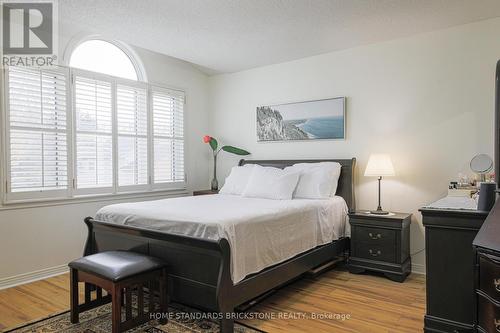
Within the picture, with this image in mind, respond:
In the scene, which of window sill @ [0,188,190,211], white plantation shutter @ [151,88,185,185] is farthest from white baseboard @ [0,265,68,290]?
white plantation shutter @ [151,88,185,185]

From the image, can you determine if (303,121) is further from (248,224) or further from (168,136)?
(248,224)

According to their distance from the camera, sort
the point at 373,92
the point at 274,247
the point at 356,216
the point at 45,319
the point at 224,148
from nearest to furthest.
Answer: the point at 45,319, the point at 274,247, the point at 356,216, the point at 373,92, the point at 224,148

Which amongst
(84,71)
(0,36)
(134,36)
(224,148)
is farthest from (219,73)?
(0,36)

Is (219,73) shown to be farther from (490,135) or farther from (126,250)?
(490,135)

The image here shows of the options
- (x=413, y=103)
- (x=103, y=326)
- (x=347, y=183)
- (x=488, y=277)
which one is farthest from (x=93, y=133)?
(x=488, y=277)

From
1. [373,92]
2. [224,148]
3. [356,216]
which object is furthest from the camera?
[224,148]

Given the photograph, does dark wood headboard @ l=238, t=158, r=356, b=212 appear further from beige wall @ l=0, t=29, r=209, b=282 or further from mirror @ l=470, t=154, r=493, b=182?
beige wall @ l=0, t=29, r=209, b=282

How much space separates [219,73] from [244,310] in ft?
12.4

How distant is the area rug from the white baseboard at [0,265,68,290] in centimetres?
104

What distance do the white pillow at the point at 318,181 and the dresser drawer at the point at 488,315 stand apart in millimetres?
2312

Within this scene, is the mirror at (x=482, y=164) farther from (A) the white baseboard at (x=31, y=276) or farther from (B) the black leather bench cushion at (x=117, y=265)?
(A) the white baseboard at (x=31, y=276)

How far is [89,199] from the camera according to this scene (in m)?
3.97

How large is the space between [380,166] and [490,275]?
2.27 meters

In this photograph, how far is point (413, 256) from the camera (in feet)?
12.4
